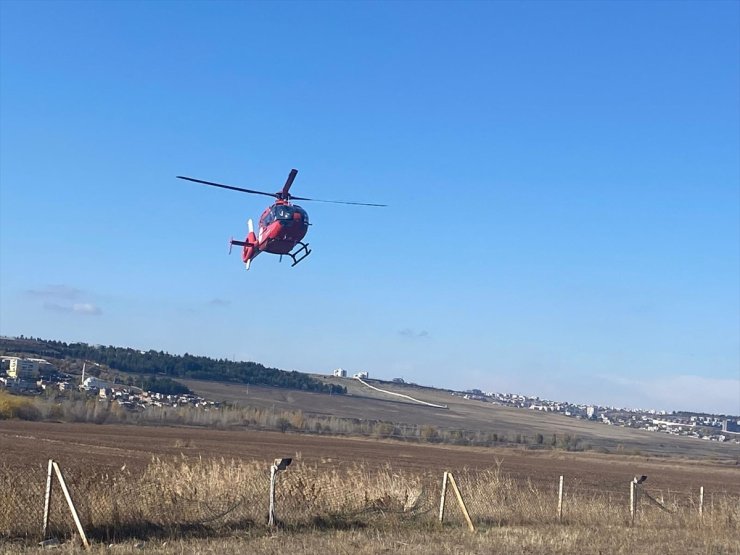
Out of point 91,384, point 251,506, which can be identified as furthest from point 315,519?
point 91,384

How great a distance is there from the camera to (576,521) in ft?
73.0

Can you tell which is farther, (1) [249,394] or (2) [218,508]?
(1) [249,394]

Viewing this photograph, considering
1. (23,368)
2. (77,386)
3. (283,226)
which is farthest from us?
(23,368)

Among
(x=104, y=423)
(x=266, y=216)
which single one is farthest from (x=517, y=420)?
(x=266, y=216)

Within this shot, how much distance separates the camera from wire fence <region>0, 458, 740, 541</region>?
16453mm

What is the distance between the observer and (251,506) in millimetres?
19250

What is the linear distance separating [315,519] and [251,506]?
1360 mm

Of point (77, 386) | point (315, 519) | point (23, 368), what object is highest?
point (23, 368)

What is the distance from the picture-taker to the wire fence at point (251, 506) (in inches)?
648

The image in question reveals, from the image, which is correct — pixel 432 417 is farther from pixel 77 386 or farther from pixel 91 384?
pixel 77 386

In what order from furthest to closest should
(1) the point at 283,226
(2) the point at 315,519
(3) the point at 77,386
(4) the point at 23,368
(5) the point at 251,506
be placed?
(4) the point at 23,368 < (3) the point at 77,386 < (1) the point at 283,226 < (5) the point at 251,506 < (2) the point at 315,519

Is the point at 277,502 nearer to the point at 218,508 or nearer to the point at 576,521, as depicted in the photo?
the point at 218,508

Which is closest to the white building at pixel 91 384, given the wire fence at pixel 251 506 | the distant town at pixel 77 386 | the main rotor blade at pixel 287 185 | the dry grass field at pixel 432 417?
the distant town at pixel 77 386

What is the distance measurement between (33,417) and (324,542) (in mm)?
113469
